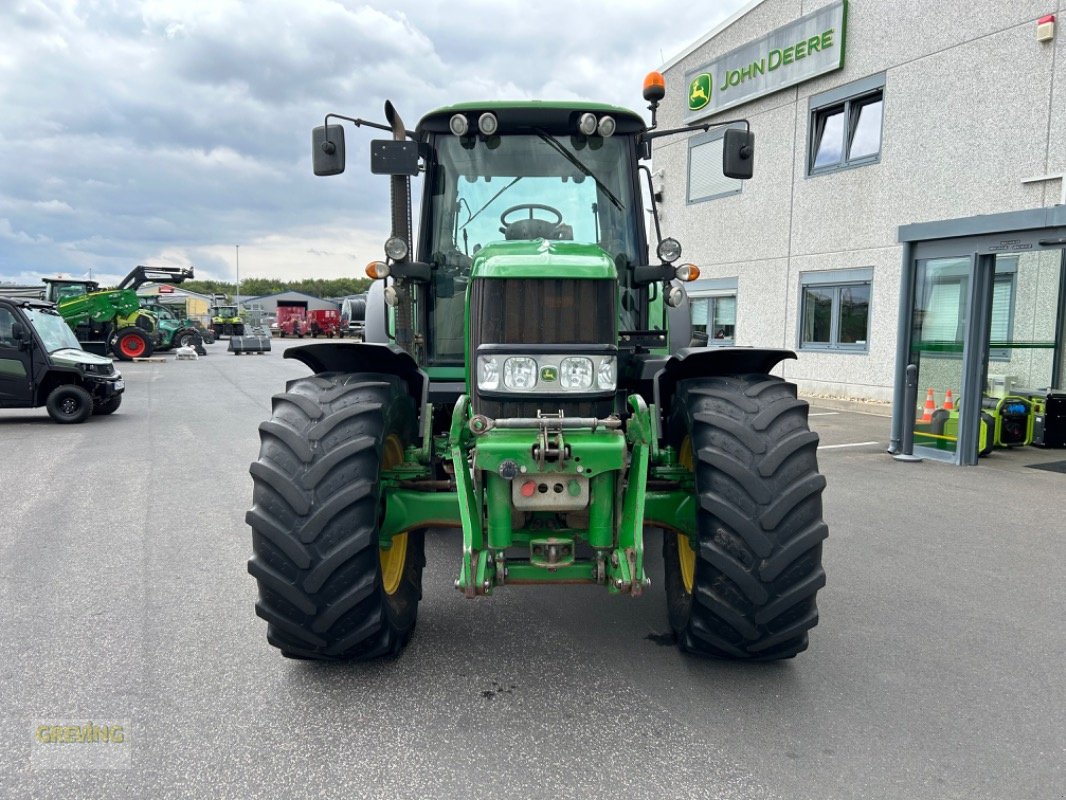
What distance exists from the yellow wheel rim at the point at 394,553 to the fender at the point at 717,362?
1270 millimetres

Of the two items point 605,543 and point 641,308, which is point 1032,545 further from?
point 605,543

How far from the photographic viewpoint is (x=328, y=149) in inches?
159

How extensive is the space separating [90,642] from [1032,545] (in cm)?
585

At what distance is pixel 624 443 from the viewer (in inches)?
114

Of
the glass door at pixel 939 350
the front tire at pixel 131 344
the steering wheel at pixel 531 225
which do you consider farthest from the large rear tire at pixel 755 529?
the front tire at pixel 131 344

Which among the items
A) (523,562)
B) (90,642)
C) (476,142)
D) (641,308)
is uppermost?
(476,142)

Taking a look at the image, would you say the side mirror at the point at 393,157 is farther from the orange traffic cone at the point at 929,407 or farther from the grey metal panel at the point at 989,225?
the orange traffic cone at the point at 929,407

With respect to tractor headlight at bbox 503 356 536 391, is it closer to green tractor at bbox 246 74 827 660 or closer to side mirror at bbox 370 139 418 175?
green tractor at bbox 246 74 827 660

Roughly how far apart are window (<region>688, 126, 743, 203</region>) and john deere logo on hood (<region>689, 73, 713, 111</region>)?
63cm

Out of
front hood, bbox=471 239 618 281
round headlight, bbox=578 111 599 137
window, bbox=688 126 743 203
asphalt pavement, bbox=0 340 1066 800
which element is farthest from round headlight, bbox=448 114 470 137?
window, bbox=688 126 743 203

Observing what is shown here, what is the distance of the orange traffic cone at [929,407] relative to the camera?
28.4 feet

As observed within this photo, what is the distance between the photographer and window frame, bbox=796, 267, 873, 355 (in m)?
12.6

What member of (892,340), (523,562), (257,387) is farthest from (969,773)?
(257,387)

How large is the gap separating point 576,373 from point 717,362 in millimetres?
714
